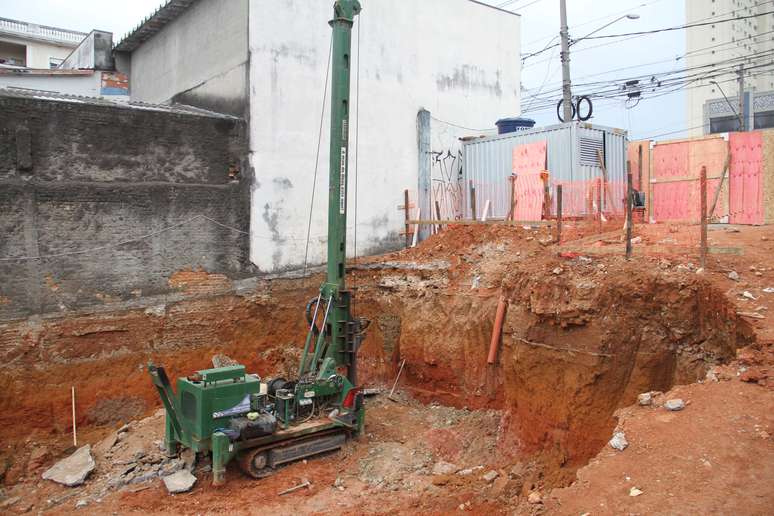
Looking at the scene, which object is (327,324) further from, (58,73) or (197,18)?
(58,73)

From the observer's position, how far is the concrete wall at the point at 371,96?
45.2 ft

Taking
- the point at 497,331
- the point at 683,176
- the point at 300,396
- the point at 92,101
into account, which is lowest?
the point at 300,396

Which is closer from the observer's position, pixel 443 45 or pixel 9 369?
pixel 9 369

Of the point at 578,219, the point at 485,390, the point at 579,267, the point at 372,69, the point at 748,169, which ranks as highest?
the point at 372,69

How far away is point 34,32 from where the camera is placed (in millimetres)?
33125

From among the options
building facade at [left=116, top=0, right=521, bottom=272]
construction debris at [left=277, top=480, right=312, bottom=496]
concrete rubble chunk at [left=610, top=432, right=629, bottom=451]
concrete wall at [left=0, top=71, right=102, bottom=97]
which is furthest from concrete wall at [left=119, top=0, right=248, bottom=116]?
concrete rubble chunk at [left=610, top=432, right=629, bottom=451]

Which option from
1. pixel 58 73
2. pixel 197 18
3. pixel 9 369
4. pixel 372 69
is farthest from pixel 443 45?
pixel 9 369

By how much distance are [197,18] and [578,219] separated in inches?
430

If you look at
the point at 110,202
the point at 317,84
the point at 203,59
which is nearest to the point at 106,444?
the point at 110,202

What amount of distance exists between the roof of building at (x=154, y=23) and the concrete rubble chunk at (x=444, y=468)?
510 inches

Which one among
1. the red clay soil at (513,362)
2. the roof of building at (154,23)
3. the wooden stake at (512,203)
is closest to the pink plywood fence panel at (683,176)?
the red clay soil at (513,362)

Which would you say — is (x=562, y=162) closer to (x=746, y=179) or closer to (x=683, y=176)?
(x=683, y=176)

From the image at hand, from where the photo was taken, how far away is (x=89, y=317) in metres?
11.5

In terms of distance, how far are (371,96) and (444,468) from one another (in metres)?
10.3
